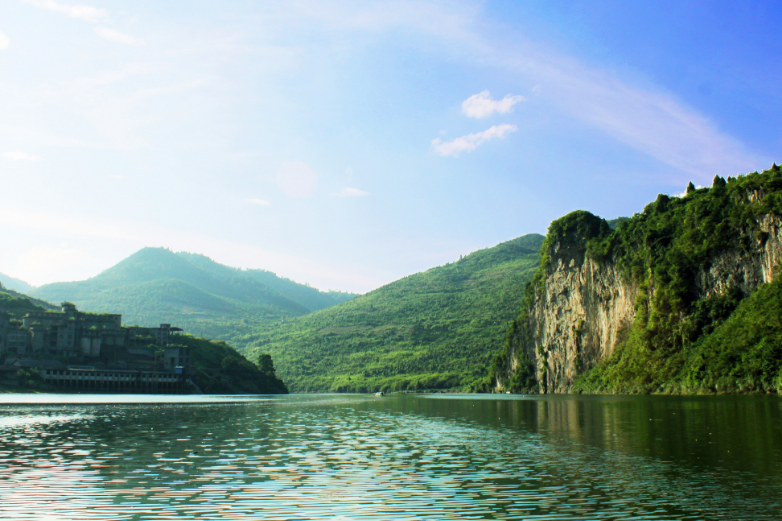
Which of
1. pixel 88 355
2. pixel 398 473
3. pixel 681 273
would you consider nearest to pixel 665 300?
pixel 681 273

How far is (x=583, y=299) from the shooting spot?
508 feet

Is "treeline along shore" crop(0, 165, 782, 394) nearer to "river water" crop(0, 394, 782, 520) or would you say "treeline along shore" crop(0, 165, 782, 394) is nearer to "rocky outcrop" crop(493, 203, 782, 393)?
"rocky outcrop" crop(493, 203, 782, 393)

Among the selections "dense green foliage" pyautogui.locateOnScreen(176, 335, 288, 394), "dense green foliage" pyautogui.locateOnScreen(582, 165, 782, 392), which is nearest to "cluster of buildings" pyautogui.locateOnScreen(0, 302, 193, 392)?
"dense green foliage" pyautogui.locateOnScreen(176, 335, 288, 394)

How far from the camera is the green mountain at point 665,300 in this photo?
99.4m

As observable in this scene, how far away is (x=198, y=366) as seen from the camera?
171 metres

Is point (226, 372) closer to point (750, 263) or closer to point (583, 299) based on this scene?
point (583, 299)

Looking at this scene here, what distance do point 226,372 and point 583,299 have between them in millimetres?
97224

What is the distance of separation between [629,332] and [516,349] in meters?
46.6

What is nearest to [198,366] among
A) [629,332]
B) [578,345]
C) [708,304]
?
[578,345]

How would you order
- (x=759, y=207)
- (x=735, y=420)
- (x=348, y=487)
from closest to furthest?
(x=348, y=487) → (x=735, y=420) → (x=759, y=207)

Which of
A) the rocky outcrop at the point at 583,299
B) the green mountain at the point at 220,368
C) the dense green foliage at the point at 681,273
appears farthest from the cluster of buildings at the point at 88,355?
the dense green foliage at the point at 681,273

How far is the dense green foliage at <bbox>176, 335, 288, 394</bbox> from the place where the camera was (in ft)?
537

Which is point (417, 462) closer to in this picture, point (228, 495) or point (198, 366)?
point (228, 495)

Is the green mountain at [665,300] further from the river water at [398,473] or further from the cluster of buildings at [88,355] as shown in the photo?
the cluster of buildings at [88,355]
